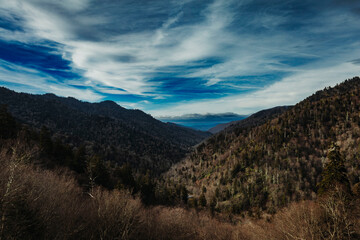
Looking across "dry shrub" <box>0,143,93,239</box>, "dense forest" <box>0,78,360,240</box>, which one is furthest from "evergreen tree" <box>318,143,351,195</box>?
"dry shrub" <box>0,143,93,239</box>

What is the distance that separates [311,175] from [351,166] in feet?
131

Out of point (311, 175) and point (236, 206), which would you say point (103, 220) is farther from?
point (311, 175)

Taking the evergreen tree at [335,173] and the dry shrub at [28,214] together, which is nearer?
the dry shrub at [28,214]

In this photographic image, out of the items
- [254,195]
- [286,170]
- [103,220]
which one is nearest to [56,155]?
[103,220]

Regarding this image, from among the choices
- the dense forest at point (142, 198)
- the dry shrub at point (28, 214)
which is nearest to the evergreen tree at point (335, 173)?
the dense forest at point (142, 198)

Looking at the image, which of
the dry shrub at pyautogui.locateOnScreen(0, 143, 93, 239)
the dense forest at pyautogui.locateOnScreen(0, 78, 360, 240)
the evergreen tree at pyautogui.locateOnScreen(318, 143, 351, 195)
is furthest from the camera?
the evergreen tree at pyautogui.locateOnScreen(318, 143, 351, 195)

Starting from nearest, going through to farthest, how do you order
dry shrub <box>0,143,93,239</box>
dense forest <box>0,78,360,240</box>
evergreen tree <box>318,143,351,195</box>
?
dry shrub <box>0,143,93,239</box> → dense forest <box>0,78,360,240</box> → evergreen tree <box>318,143,351,195</box>

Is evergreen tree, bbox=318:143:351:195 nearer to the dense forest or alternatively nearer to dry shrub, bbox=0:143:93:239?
the dense forest

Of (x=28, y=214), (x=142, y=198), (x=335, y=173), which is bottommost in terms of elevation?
(x=142, y=198)

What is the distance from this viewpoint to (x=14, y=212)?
1398cm

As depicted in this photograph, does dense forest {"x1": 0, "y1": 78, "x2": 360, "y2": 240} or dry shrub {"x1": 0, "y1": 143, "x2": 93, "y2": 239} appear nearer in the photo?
dry shrub {"x1": 0, "y1": 143, "x2": 93, "y2": 239}

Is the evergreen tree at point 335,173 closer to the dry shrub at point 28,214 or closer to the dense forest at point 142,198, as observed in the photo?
the dense forest at point 142,198

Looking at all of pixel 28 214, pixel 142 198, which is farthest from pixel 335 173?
pixel 142 198

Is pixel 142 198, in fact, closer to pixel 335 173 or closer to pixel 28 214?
pixel 28 214
